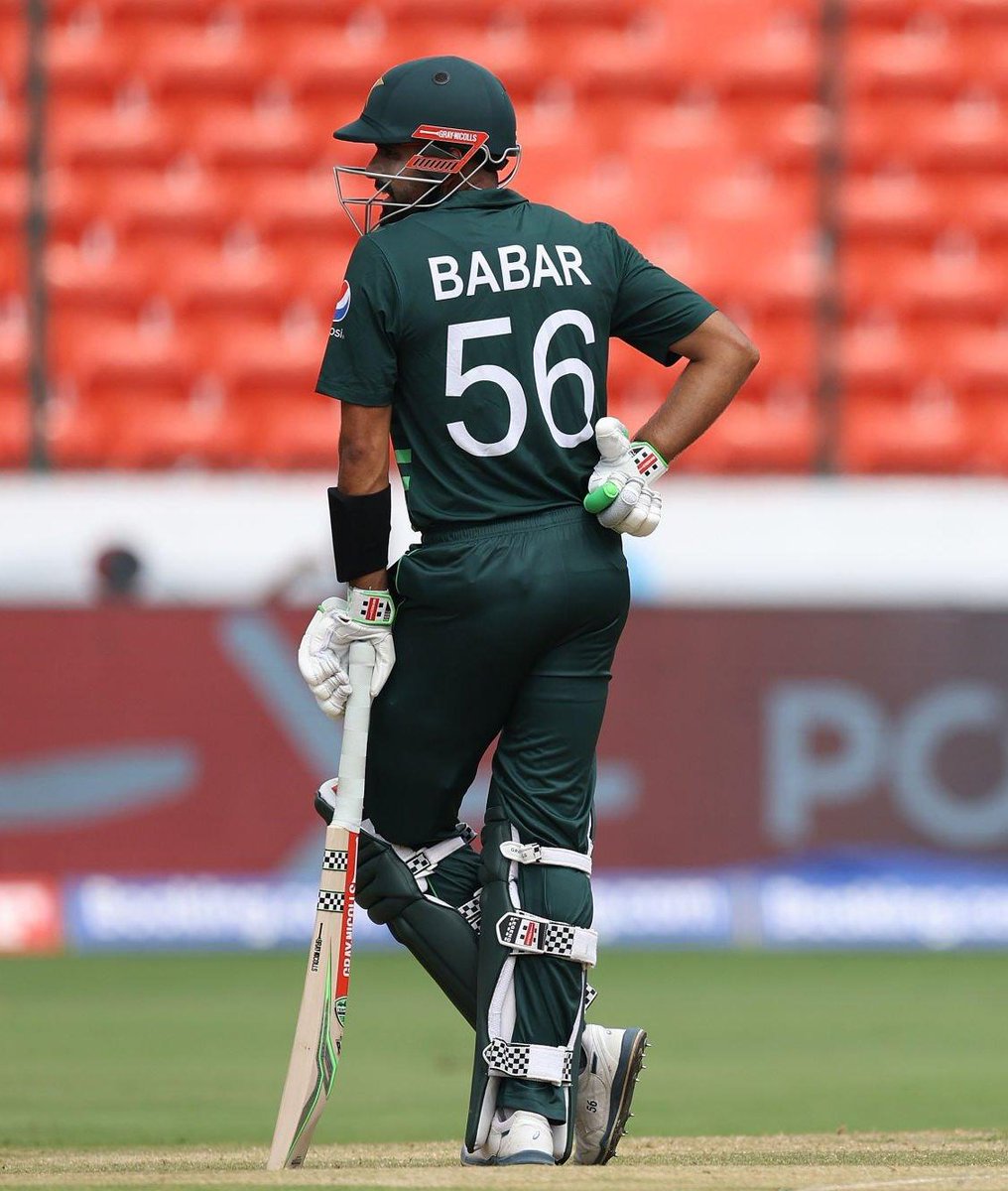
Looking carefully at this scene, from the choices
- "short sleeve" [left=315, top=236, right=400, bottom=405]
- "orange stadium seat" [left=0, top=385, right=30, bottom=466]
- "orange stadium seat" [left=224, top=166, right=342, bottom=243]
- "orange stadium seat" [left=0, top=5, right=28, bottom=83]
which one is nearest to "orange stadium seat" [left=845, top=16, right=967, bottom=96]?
"orange stadium seat" [left=224, top=166, right=342, bottom=243]

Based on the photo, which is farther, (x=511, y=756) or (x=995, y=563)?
(x=995, y=563)

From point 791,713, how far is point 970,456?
3135 millimetres

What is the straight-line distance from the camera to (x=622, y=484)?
403 cm

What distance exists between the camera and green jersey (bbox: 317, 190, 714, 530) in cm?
397

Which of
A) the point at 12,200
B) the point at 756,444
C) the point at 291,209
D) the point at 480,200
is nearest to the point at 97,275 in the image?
the point at 12,200

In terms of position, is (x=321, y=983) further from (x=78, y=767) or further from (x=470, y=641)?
(x=78, y=767)

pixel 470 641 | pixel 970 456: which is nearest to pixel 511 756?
pixel 470 641

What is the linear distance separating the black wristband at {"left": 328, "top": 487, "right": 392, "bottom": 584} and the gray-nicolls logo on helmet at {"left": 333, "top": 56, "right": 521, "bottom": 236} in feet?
1.63

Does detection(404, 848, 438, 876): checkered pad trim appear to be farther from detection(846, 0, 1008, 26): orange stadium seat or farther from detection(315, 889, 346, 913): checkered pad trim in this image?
detection(846, 0, 1008, 26): orange stadium seat

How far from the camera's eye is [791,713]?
9.60 metres

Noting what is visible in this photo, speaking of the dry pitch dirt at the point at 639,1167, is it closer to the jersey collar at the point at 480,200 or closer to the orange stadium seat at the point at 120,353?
the jersey collar at the point at 480,200

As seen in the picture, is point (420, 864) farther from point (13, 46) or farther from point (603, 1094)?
point (13, 46)

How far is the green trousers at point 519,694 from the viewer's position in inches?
158

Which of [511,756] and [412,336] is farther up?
[412,336]
